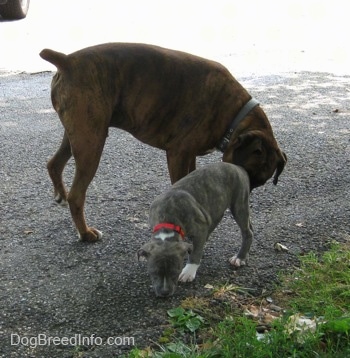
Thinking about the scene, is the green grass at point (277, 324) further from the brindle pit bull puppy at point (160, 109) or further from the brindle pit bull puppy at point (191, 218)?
the brindle pit bull puppy at point (160, 109)

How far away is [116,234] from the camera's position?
4.94 m

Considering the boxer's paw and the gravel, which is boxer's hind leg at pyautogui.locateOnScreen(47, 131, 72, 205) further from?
the boxer's paw

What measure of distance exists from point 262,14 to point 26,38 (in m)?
6.56

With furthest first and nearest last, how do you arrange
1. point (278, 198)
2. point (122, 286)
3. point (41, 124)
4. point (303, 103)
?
1. point (303, 103)
2. point (41, 124)
3. point (278, 198)
4. point (122, 286)

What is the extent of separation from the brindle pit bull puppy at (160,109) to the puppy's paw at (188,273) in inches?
35.6

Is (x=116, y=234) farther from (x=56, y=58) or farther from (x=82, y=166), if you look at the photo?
A: (x=56, y=58)

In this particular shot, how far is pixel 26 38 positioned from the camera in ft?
45.7

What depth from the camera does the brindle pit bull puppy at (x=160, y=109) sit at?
4520 millimetres

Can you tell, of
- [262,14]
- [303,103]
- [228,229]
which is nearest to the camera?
[228,229]

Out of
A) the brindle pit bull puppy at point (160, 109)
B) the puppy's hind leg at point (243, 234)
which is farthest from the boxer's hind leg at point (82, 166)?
the puppy's hind leg at point (243, 234)

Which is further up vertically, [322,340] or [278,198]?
[322,340]

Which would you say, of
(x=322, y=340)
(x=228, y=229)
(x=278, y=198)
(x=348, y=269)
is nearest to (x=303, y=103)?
(x=278, y=198)

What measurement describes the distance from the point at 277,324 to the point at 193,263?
88cm

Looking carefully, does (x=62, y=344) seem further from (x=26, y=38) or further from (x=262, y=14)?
(x=262, y=14)
